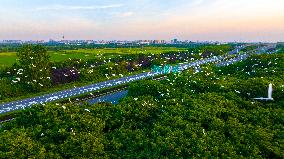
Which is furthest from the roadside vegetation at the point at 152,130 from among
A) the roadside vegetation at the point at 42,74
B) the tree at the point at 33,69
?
the tree at the point at 33,69

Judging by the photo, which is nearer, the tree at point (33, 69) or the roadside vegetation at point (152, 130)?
the roadside vegetation at point (152, 130)

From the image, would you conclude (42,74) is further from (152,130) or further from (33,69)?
(152,130)

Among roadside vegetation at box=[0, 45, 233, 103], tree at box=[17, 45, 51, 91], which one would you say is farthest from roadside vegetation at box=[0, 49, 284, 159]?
tree at box=[17, 45, 51, 91]

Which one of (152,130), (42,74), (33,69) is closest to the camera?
(152,130)

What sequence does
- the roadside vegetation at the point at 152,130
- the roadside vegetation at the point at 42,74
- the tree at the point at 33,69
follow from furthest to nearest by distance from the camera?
the tree at the point at 33,69 < the roadside vegetation at the point at 42,74 < the roadside vegetation at the point at 152,130

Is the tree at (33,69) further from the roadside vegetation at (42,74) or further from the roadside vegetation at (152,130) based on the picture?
the roadside vegetation at (152,130)

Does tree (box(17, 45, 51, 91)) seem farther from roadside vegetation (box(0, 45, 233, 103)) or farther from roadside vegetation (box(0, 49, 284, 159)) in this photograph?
roadside vegetation (box(0, 49, 284, 159))

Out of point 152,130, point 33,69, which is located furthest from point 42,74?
point 152,130

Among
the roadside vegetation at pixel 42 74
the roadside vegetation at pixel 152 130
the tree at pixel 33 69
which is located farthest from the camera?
the tree at pixel 33 69

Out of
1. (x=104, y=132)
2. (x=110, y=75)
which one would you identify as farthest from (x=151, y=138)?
(x=110, y=75)

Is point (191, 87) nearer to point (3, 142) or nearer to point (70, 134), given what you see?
point (70, 134)
